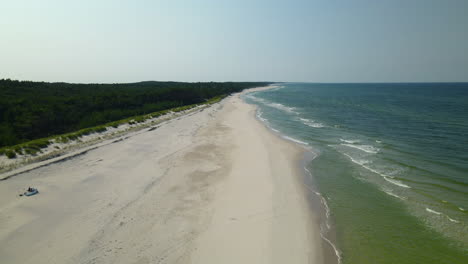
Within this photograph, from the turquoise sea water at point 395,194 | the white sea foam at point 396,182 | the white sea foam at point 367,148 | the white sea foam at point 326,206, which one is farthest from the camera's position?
the white sea foam at point 367,148

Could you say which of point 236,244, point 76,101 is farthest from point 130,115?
point 236,244

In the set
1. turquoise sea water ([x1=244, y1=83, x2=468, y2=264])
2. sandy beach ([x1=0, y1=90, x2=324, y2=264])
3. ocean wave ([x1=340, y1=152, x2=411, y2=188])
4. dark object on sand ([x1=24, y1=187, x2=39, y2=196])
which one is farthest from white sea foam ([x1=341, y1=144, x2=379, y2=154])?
dark object on sand ([x1=24, y1=187, x2=39, y2=196])

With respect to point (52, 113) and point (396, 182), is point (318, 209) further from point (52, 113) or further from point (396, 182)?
point (52, 113)

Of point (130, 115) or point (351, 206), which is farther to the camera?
point (130, 115)

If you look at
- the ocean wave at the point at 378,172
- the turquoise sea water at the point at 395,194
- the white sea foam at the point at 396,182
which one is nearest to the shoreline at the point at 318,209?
the turquoise sea water at the point at 395,194

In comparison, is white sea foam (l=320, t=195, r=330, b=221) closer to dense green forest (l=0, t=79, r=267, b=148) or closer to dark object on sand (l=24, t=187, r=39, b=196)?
dark object on sand (l=24, t=187, r=39, b=196)

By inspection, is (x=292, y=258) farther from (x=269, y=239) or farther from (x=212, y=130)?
(x=212, y=130)

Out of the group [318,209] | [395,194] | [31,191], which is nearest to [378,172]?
[395,194]

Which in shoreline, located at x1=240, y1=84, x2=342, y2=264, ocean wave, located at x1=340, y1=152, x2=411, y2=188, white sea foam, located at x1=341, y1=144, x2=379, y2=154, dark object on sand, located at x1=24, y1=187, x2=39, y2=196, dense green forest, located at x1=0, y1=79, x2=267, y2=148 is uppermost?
dense green forest, located at x1=0, y1=79, x2=267, y2=148

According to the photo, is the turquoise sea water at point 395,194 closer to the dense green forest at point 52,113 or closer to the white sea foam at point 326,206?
the white sea foam at point 326,206
